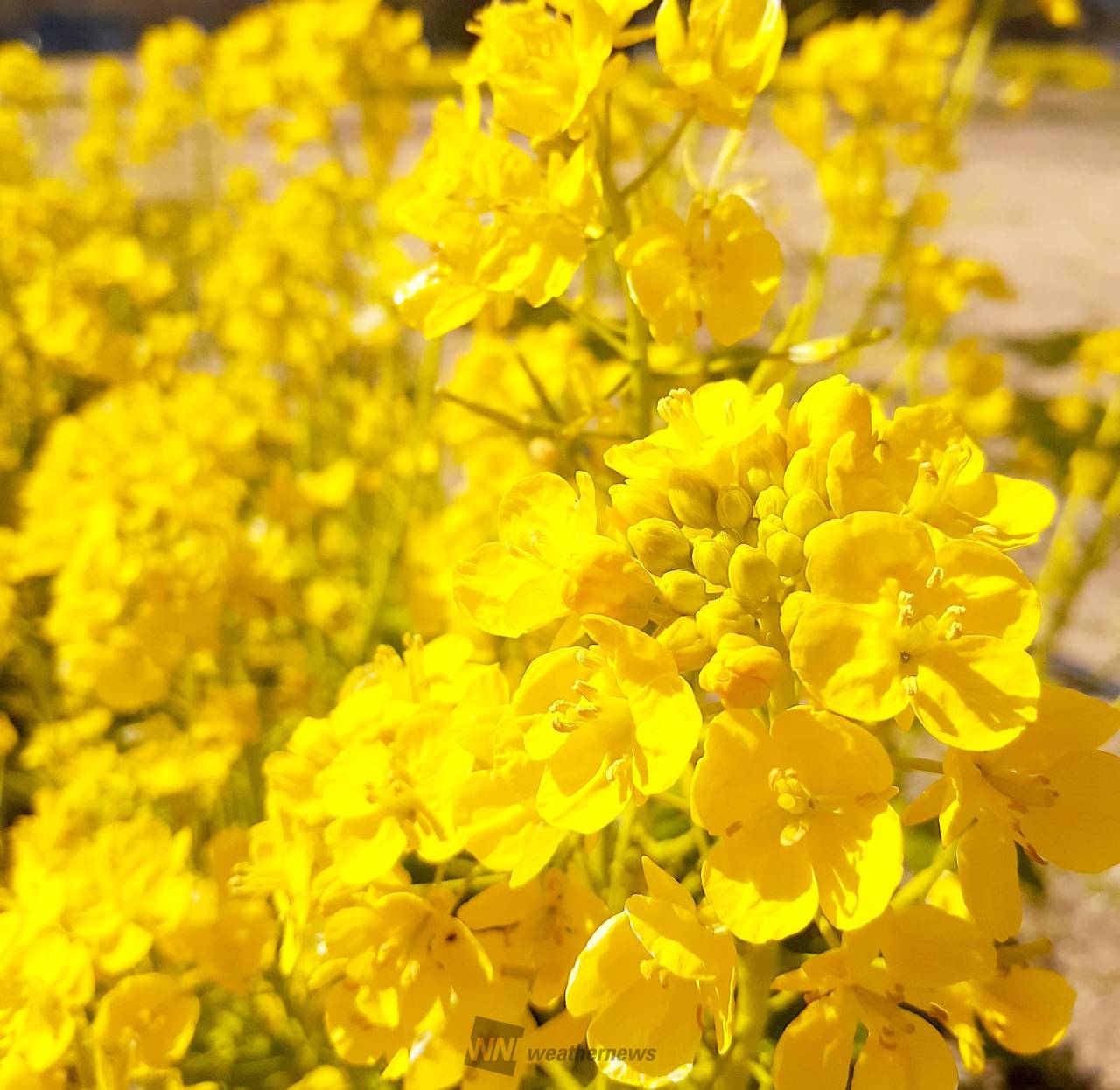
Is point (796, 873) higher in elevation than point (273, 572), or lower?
higher

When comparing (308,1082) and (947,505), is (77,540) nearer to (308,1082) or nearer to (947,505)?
(308,1082)

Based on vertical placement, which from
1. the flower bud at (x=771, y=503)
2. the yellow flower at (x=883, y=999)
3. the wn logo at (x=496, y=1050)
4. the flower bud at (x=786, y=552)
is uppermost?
the flower bud at (x=771, y=503)

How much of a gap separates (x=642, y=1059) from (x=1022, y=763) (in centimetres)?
30

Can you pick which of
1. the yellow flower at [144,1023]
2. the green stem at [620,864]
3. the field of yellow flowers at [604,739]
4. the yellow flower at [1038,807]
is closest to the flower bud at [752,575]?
the field of yellow flowers at [604,739]

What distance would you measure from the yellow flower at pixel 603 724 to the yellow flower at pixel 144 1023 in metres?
0.41

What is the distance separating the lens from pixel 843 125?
15.8 feet

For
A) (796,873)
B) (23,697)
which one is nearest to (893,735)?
(796,873)

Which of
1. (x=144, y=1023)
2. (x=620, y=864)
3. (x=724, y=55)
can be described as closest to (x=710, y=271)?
(x=724, y=55)

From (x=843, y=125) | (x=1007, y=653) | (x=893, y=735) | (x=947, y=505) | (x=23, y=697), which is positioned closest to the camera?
(x=1007, y=653)

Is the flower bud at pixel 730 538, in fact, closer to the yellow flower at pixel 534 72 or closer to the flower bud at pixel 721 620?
the flower bud at pixel 721 620

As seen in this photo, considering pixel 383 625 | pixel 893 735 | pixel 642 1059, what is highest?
pixel 642 1059

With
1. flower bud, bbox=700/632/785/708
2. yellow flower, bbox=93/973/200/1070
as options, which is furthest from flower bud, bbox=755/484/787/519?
yellow flower, bbox=93/973/200/1070

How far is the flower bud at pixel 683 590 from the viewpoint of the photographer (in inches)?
23.6

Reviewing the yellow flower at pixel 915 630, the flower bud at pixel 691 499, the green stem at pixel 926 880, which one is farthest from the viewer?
the green stem at pixel 926 880
